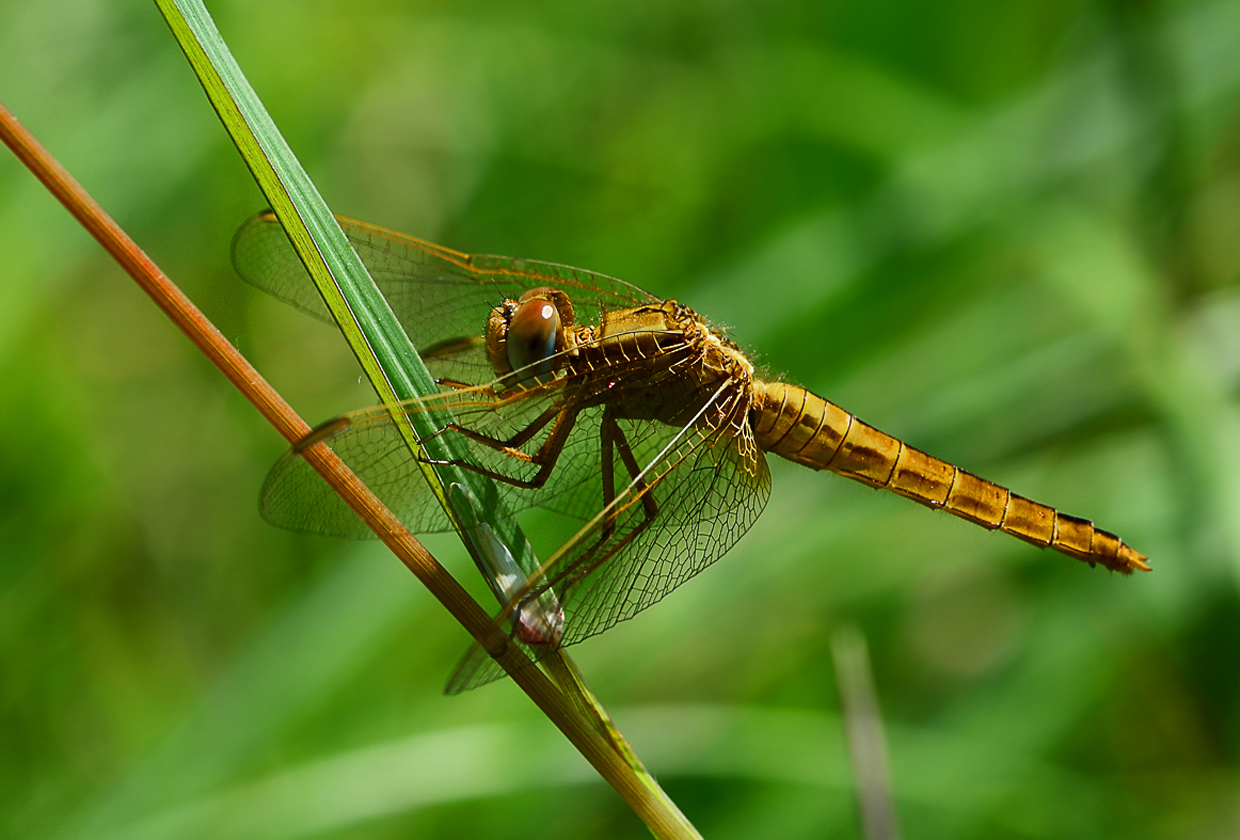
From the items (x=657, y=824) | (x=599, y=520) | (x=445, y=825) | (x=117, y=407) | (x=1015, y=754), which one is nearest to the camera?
(x=657, y=824)

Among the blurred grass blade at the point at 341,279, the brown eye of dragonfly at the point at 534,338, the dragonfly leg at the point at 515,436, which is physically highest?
the brown eye of dragonfly at the point at 534,338

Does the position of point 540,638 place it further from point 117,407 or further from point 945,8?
point 945,8

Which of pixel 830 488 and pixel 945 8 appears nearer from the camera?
pixel 830 488

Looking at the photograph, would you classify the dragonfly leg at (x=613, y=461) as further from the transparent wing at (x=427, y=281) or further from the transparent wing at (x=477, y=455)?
the transparent wing at (x=427, y=281)

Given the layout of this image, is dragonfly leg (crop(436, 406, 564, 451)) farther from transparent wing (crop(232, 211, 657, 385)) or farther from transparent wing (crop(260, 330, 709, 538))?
transparent wing (crop(232, 211, 657, 385))

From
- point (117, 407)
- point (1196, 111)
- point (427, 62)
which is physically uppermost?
point (427, 62)

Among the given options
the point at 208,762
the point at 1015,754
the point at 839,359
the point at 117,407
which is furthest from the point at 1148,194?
the point at 117,407

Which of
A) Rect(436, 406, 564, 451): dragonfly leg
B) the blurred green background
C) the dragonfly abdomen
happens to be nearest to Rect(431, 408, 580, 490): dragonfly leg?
Rect(436, 406, 564, 451): dragonfly leg

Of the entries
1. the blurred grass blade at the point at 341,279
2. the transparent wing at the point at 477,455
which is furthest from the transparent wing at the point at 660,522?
the blurred grass blade at the point at 341,279
